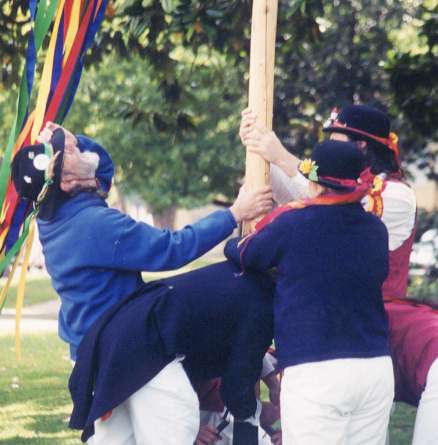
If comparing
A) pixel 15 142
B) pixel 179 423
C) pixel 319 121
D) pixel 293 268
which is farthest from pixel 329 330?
pixel 319 121

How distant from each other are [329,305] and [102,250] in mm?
974

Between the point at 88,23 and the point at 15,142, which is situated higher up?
the point at 88,23

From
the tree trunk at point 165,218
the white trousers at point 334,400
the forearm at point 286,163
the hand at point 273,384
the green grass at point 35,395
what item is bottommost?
the tree trunk at point 165,218

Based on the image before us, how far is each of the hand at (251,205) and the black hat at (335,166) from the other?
1.36 feet

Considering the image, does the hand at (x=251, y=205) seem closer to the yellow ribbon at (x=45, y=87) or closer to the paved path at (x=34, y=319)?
the yellow ribbon at (x=45, y=87)

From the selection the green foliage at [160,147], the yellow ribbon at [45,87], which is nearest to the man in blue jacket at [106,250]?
the yellow ribbon at [45,87]

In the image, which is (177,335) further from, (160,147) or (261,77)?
(160,147)

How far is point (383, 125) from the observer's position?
4734 mm

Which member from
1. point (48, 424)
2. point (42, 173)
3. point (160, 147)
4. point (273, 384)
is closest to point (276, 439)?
point (273, 384)

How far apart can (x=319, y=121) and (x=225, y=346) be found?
402 inches

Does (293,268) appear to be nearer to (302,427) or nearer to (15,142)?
(302,427)

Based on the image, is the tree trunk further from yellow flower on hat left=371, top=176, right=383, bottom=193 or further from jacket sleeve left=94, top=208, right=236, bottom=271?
jacket sleeve left=94, top=208, right=236, bottom=271

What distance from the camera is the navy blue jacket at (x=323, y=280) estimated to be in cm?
396

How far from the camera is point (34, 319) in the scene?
1856 centimetres
